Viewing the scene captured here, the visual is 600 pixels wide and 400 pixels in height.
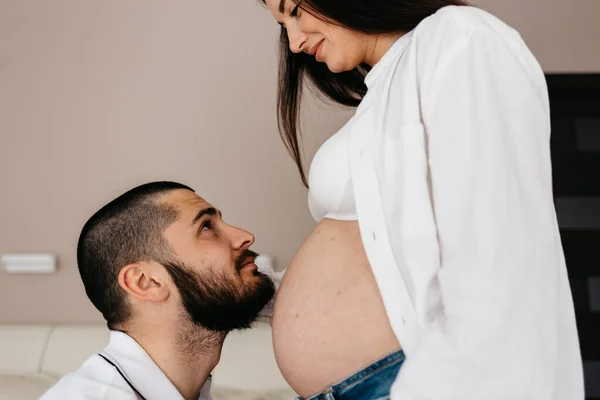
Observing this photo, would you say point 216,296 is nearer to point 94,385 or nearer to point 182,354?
point 182,354

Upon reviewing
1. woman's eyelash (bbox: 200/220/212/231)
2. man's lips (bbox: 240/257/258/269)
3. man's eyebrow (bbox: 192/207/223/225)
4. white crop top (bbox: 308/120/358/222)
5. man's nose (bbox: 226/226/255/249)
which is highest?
white crop top (bbox: 308/120/358/222)

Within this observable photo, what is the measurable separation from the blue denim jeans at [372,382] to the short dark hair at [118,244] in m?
0.52

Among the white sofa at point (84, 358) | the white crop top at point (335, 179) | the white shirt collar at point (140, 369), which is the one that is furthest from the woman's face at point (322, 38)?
the white sofa at point (84, 358)

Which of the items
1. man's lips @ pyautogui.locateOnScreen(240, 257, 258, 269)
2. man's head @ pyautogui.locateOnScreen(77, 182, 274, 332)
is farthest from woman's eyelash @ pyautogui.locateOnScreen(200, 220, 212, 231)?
man's lips @ pyautogui.locateOnScreen(240, 257, 258, 269)

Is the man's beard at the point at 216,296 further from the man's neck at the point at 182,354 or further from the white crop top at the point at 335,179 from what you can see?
the white crop top at the point at 335,179

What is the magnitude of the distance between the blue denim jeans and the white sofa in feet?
4.23

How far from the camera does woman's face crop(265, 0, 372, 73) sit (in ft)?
3.77

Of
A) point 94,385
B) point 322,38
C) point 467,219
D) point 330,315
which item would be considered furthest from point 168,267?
point 467,219

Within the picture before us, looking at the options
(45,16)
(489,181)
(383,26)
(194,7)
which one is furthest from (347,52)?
Result: (45,16)

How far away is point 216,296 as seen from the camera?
1.32 m

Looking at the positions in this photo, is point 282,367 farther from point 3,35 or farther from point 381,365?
point 3,35

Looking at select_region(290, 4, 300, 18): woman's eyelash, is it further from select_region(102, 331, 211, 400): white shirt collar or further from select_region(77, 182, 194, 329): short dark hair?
select_region(102, 331, 211, 400): white shirt collar

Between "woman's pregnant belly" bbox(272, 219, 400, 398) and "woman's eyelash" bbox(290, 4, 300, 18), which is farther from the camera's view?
"woman's eyelash" bbox(290, 4, 300, 18)

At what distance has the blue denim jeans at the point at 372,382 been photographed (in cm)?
94
